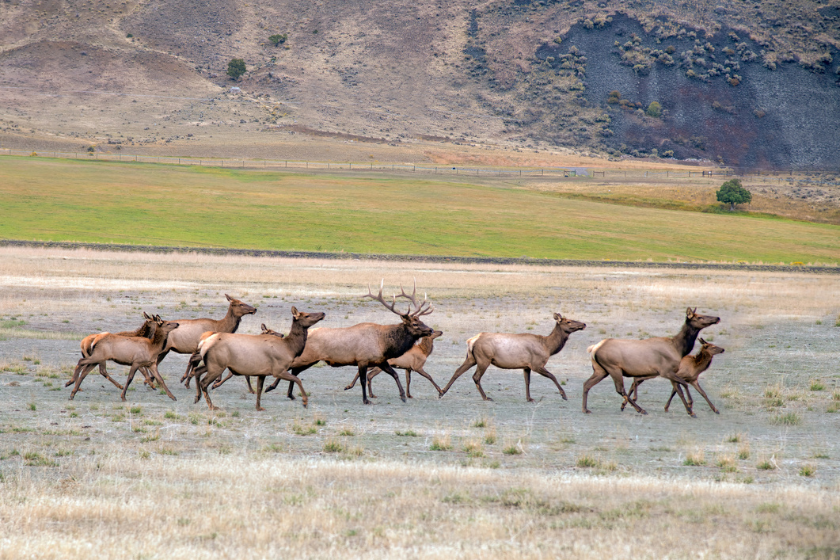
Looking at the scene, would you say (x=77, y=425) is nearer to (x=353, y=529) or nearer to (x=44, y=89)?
(x=353, y=529)

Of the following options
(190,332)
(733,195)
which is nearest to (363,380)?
(190,332)

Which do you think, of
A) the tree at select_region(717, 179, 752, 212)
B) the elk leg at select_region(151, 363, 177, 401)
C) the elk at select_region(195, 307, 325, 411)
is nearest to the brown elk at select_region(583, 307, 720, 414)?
the elk at select_region(195, 307, 325, 411)

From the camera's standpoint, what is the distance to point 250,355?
14.6 metres

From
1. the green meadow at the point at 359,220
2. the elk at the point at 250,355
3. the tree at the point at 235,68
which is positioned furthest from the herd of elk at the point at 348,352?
the tree at the point at 235,68

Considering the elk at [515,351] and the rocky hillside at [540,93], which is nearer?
the elk at [515,351]

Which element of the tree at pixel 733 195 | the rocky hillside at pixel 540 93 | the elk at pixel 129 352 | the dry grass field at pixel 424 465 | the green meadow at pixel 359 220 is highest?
the rocky hillside at pixel 540 93

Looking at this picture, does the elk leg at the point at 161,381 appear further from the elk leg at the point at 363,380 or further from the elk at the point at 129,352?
the elk leg at the point at 363,380

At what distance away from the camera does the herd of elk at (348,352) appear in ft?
48.3

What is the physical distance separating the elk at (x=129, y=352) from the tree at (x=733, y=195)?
300 feet

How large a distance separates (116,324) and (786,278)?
40.2m

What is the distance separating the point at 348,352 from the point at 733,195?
294ft

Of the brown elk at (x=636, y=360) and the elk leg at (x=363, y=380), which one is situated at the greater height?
the brown elk at (x=636, y=360)

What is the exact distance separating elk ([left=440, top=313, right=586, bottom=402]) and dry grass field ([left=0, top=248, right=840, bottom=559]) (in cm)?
61

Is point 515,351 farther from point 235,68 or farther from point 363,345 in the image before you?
point 235,68
